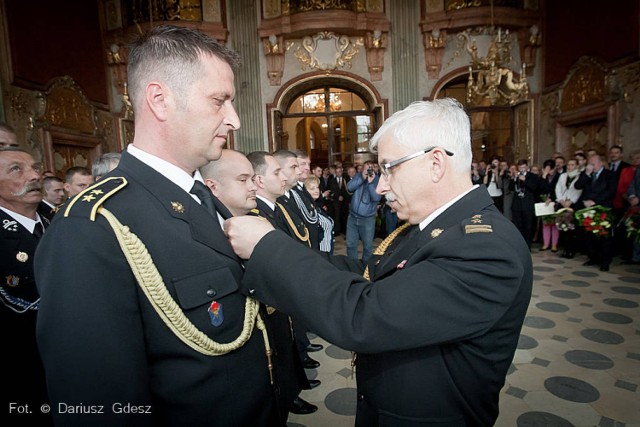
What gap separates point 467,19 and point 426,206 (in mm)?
10109

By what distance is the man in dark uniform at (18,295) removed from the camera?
190 cm

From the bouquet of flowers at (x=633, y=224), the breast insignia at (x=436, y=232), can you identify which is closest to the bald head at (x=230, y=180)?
the breast insignia at (x=436, y=232)

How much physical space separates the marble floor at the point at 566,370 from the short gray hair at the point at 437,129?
1.94 meters

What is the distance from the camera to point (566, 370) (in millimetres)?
2754

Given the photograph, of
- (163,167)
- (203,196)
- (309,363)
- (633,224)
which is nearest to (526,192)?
(633,224)

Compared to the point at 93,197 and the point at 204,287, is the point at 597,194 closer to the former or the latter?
the point at 204,287

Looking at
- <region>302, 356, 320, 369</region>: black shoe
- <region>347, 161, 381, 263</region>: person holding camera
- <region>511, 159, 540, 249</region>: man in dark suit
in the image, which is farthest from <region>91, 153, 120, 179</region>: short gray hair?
<region>511, 159, 540, 249</region>: man in dark suit

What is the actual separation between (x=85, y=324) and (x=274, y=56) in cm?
992

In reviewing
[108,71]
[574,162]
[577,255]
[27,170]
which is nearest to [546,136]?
[574,162]

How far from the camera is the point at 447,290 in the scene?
0.84 metres

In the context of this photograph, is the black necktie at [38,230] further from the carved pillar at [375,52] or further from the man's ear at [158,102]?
the carved pillar at [375,52]

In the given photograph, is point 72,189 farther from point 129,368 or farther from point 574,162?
point 574,162

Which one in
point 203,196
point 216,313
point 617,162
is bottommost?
point 216,313

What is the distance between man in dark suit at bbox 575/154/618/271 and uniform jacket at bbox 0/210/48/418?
6916mm
